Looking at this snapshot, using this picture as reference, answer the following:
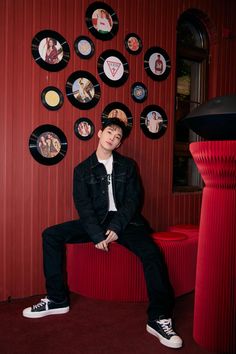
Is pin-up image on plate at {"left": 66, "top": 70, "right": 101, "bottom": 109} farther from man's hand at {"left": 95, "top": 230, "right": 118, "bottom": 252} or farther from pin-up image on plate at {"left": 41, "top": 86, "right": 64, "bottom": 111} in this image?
man's hand at {"left": 95, "top": 230, "right": 118, "bottom": 252}

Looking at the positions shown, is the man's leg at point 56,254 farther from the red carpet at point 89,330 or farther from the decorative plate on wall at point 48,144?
the decorative plate on wall at point 48,144

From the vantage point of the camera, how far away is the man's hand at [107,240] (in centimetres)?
229

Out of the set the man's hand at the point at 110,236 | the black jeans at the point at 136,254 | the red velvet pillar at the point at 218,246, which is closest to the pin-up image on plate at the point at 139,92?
the black jeans at the point at 136,254

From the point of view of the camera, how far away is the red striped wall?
2.44 m

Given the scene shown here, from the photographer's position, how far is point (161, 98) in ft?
10.5

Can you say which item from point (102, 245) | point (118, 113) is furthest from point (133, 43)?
point (102, 245)

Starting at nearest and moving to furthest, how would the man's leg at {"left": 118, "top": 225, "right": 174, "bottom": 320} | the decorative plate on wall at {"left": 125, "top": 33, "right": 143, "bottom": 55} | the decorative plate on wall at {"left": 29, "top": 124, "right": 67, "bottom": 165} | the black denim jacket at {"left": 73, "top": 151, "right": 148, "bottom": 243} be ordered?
the man's leg at {"left": 118, "top": 225, "right": 174, "bottom": 320}
the black denim jacket at {"left": 73, "top": 151, "right": 148, "bottom": 243}
the decorative plate on wall at {"left": 29, "top": 124, "right": 67, "bottom": 165}
the decorative plate on wall at {"left": 125, "top": 33, "right": 143, "bottom": 55}

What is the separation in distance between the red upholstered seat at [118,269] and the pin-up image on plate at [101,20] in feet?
5.64

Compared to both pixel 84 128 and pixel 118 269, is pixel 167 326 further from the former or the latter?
pixel 84 128

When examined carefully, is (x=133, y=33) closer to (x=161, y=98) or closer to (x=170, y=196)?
(x=161, y=98)

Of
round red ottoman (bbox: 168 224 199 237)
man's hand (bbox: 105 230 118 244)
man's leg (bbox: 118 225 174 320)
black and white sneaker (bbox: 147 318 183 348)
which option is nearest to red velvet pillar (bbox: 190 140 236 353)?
black and white sneaker (bbox: 147 318 183 348)

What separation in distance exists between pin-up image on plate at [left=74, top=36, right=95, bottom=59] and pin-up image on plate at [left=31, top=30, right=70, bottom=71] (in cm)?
9

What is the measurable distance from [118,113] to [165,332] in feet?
5.81

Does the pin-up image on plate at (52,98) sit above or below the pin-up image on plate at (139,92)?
below
